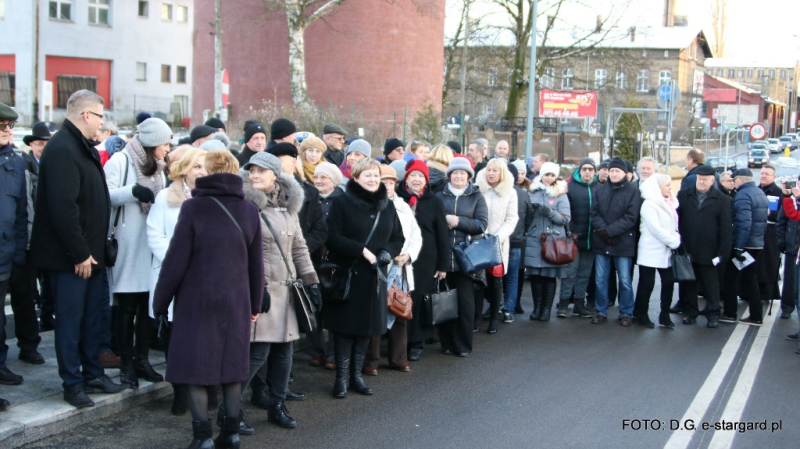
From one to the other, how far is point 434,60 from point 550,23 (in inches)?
323

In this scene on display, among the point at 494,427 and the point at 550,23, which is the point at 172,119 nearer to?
the point at 550,23

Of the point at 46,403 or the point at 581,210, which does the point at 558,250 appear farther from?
the point at 46,403

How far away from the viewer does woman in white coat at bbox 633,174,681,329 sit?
406 inches

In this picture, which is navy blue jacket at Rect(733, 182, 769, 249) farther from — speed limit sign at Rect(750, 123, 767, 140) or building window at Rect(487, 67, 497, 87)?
building window at Rect(487, 67, 497, 87)

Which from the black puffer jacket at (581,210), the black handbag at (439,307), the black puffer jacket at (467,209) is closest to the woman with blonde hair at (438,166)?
the black puffer jacket at (467,209)

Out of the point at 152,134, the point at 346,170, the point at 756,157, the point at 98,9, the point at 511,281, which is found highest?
the point at 98,9

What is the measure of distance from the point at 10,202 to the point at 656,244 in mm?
7233

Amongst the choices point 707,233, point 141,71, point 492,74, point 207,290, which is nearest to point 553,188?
point 707,233

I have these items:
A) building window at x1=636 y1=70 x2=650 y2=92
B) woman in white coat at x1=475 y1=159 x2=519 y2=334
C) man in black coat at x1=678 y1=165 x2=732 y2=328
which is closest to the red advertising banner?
man in black coat at x1=678 y1=165 x2=732 y2=328

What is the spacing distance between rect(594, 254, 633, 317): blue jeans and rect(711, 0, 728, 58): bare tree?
96557 millimetres

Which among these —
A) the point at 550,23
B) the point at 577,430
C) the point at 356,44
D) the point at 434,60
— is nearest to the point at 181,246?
the point at 577,430

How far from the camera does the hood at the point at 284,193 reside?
6000mm

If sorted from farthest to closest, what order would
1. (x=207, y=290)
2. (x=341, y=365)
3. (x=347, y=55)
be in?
1. (x=347, y=55)
2. (x=341, y=365)
3. (x=207, y=290)

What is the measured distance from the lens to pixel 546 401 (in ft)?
23.4
